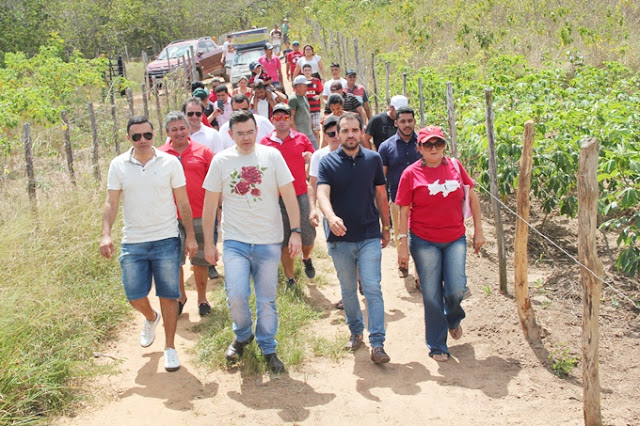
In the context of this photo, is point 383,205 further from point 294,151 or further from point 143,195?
point 143,195

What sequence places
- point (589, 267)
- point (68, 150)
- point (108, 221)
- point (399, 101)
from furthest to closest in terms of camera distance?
point (68, 150) < point (399, 101) < point (108, 221) < point (589, 267)

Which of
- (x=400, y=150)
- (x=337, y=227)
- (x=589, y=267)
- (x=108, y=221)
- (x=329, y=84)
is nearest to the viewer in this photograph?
(x=589, y=267)

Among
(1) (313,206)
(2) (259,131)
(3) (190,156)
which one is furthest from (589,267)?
(2) (259,131)

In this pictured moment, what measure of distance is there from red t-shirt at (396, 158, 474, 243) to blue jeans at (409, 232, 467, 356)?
8cm

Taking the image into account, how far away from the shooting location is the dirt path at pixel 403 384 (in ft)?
15.4

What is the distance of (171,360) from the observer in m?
5.45

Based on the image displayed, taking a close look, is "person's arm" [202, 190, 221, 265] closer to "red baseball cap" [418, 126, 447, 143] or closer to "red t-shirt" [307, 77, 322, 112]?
"red baseball cap" [418, 126, 447, 143]

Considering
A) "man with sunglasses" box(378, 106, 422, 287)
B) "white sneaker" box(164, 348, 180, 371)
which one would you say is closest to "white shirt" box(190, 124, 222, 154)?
"man with sunglasses" box(378, 106, 422, 287)

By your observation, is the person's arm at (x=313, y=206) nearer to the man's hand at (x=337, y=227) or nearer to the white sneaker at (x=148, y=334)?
the man's hand at (x=337, y=227)

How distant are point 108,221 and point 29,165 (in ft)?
8.59

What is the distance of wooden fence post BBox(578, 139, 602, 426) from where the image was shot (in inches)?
154

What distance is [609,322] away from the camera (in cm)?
594

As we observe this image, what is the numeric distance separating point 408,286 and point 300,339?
5.97 ft

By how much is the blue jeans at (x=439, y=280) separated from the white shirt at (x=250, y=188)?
113 cm
